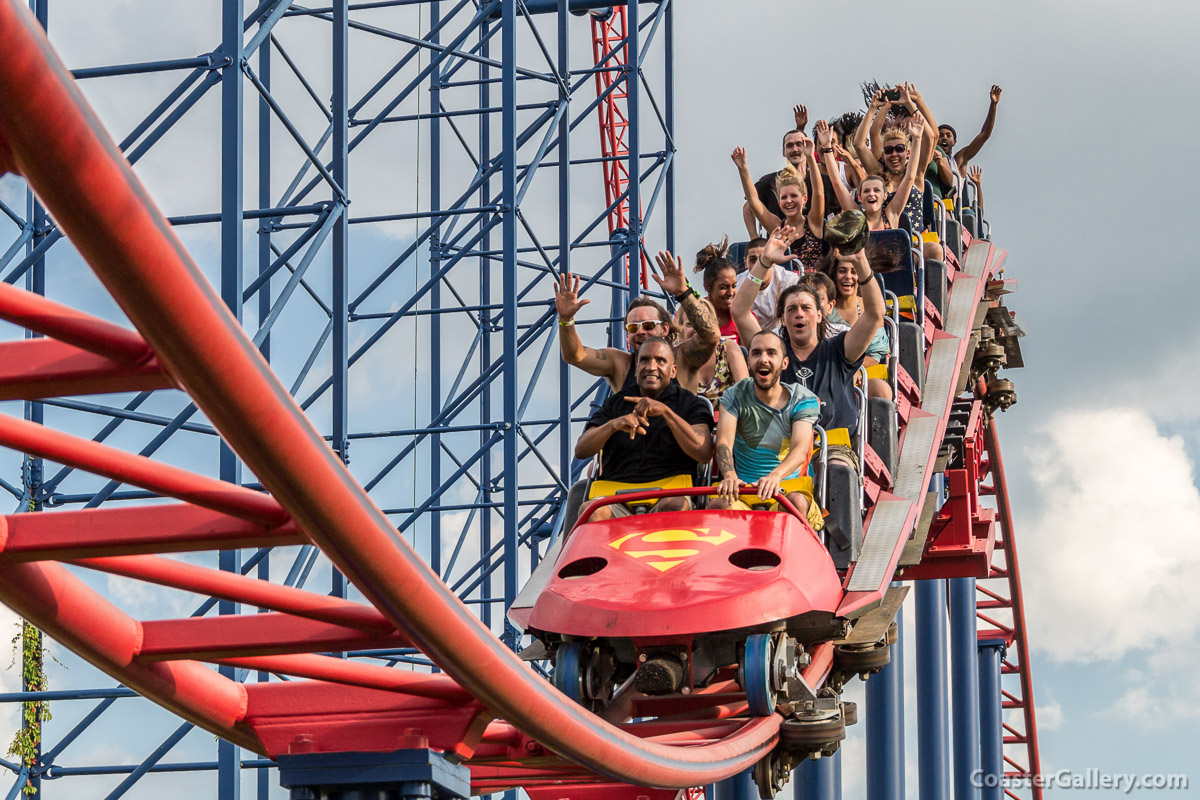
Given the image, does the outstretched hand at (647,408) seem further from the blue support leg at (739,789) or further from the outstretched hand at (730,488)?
the blue support leg at (739,789)

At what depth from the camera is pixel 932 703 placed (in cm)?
1266

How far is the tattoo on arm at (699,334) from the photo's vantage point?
646 cm

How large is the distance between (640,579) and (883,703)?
235 inches

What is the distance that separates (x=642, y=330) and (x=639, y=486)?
56 centimetres

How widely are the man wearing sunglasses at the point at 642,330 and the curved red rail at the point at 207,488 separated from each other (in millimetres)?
1920

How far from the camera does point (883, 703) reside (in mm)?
11188

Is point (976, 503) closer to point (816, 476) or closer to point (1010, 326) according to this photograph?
point (1010, 326)

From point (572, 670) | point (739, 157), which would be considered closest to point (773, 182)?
point (739, 157)

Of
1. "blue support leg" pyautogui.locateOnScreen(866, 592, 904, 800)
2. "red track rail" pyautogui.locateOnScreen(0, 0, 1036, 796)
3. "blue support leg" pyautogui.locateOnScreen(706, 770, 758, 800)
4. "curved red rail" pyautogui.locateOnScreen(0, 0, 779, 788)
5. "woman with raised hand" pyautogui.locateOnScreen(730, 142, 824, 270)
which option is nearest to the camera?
"curved red rail" pyautogui.locateOnScreen(0, 0, 779, 788)

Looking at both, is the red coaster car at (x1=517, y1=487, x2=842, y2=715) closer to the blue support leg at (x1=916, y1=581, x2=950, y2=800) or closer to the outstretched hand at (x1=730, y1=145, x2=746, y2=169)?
the outstretched hand at (x1=730, y1=145, x2=746, y2=169)

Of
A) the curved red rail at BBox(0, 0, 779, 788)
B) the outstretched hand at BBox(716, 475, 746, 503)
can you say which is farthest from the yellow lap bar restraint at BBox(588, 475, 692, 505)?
the curved red rail at BBox(0, 0, 779, 788)

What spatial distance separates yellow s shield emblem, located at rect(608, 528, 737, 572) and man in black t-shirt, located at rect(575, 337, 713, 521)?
248mm

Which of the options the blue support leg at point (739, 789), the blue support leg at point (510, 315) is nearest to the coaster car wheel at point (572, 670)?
the blue support leg at point (510, 315)

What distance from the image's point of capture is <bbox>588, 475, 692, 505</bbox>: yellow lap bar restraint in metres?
6.19
